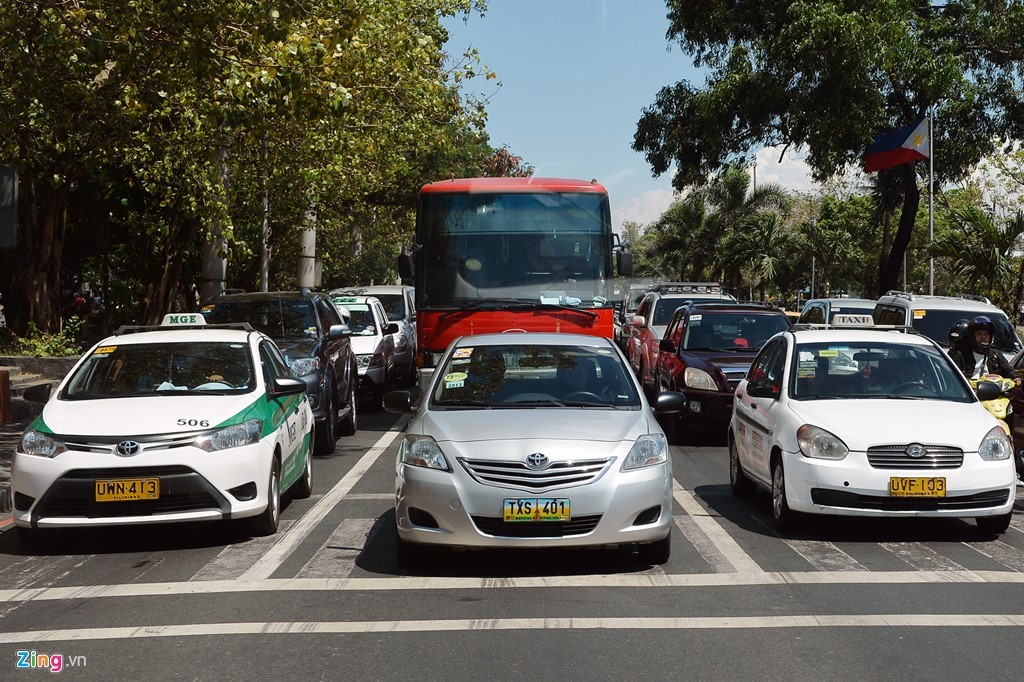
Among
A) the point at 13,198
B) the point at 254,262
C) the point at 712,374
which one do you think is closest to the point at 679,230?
the point at 254,262

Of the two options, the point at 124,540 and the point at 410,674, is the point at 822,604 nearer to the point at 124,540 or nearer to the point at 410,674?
the point at 410,674

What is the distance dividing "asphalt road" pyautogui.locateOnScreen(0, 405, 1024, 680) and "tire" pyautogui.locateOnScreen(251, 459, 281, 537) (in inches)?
4.4

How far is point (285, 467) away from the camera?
10.3 meters

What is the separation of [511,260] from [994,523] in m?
8.68

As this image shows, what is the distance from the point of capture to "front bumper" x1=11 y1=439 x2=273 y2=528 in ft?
29.0

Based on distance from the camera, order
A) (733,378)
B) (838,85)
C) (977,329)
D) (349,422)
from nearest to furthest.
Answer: (977,329), (733,378), (349,422), (838,85)

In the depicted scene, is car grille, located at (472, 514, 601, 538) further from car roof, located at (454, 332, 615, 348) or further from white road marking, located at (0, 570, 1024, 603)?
car roof, located at (454, 332, 615, 348)

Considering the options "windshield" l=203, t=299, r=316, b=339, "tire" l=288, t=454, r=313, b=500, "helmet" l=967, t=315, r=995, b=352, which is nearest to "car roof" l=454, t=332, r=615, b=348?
"tire" l=288, t=454, r=313, b=500

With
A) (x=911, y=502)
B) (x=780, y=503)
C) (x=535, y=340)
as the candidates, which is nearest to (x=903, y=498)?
(x=911, y=502)

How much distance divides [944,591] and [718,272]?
211 ft

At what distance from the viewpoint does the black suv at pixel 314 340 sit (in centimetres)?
1473

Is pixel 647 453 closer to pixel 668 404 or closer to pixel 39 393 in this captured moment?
pixel 668 404

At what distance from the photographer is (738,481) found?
11609mm

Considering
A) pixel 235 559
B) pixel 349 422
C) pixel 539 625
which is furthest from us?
pixel 349 422
